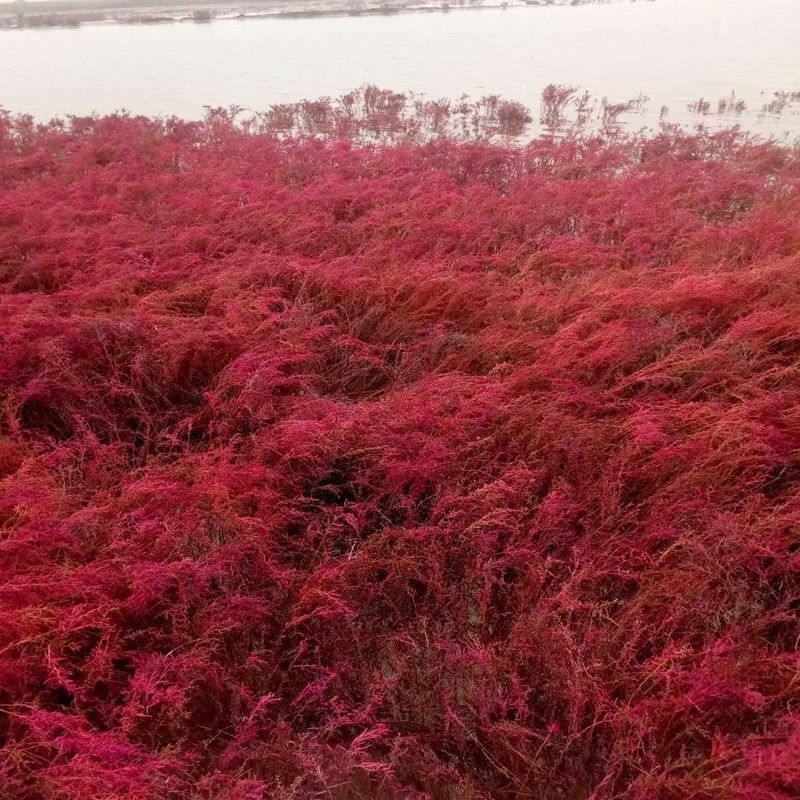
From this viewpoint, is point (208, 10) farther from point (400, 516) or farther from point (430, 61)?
point (400, 516)

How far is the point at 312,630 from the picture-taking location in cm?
239

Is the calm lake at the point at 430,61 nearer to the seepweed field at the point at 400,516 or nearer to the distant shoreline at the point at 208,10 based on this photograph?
the distant shoreline at the point at 208,10

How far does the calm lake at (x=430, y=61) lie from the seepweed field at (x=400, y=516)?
7228 millimetres

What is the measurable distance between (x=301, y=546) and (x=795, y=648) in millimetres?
1981

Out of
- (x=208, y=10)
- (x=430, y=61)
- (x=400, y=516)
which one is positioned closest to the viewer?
(x=400, y=516)

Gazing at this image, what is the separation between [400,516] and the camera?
116 inches

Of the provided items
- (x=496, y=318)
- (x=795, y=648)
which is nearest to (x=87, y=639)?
(x=795, y=648)

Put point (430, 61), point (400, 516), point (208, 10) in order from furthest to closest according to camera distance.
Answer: point (208, 10) < point (430, 61) < point (400, 516)

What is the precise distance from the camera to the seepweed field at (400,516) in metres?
2.00

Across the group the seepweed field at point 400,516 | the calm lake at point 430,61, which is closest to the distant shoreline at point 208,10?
the calm lake at point 430,61

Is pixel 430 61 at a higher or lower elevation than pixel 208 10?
lower

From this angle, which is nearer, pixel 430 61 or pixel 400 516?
pixel 400 516

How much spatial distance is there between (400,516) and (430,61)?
586 inches

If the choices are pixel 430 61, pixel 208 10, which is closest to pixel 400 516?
pixel 430 61
